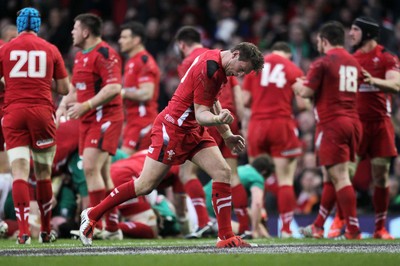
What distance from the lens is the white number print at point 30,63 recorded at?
10695mm

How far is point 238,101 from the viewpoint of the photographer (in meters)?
13.1

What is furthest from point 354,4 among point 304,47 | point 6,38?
point 6,38

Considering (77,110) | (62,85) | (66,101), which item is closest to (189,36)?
(66,101)

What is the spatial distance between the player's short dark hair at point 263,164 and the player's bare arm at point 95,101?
291cm

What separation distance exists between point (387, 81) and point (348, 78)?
2.16 feet

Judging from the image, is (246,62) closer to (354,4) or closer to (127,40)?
(127,40)

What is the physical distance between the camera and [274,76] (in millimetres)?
13938

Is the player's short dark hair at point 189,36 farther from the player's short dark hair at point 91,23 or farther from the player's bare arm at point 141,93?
the player's bare arm at point 141,93

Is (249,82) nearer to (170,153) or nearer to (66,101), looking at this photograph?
(66,101)

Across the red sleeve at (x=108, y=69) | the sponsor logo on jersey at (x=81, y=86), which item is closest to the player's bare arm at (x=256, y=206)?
the red sleeve at (x=108, y=69)

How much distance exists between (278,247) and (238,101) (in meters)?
3.84

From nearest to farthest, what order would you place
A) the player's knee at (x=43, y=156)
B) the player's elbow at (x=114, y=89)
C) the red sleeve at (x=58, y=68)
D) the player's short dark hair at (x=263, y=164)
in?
the player's knee at (x=43, y=156) → the red sleeve at (x=58, y=68) → the player's elbow at (x=114, y=89) → the player's short dark hair at (x=263, y=164)

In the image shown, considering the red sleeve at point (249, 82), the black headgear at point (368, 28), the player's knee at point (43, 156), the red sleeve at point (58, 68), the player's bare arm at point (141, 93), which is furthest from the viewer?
the player's bare arm at point (141, 93)

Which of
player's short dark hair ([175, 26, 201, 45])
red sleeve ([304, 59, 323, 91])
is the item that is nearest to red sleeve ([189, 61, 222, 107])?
red sleeve ([304, 59, 323, 91])
